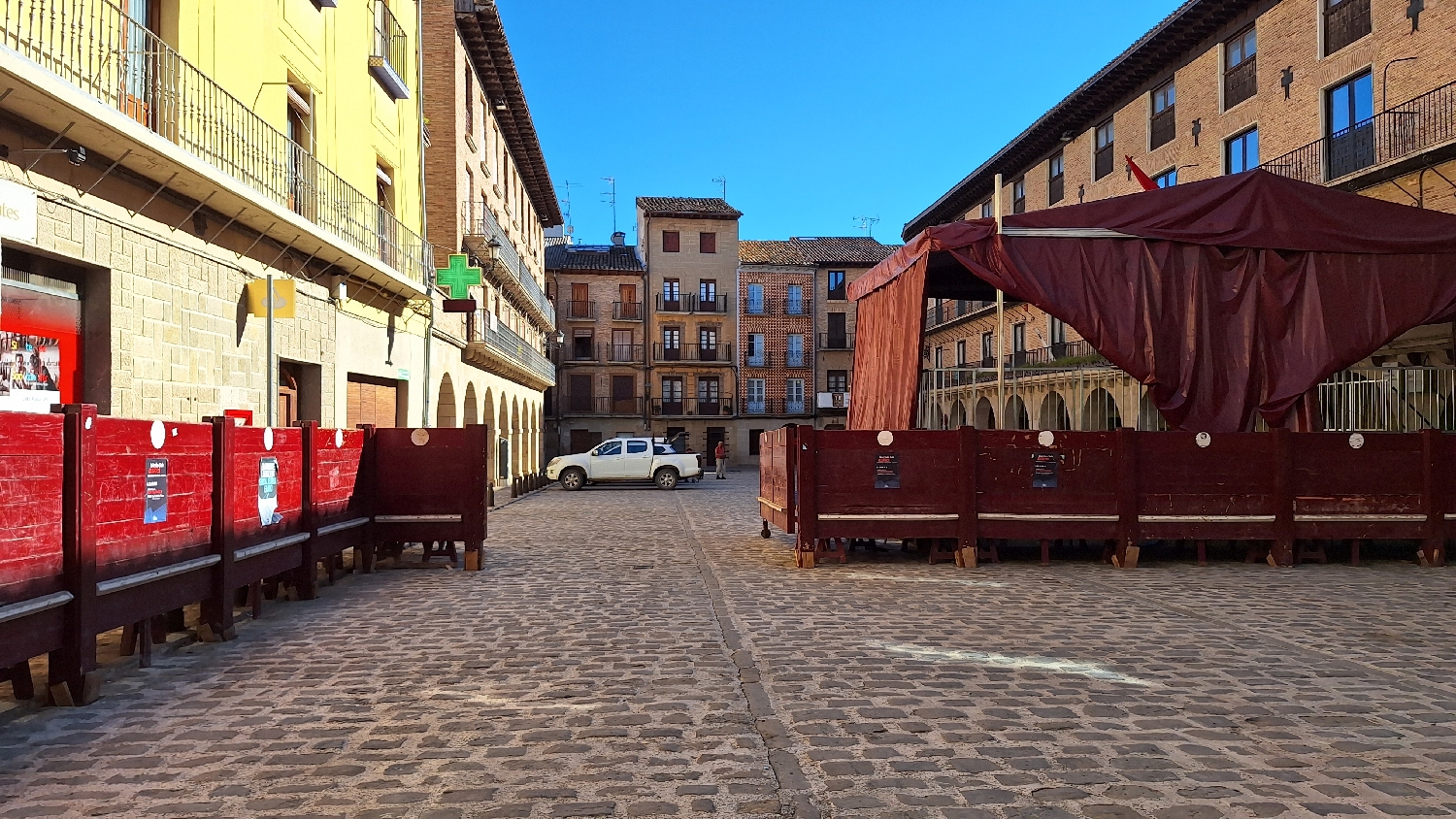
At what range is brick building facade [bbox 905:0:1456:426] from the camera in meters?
17.1

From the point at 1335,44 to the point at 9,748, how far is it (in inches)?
943

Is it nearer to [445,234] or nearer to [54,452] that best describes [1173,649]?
[54,452]

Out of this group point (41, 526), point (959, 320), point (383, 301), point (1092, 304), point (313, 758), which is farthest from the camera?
point (959, 320)

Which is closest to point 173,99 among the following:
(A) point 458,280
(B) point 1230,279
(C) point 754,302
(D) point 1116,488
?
(A) point 458,280

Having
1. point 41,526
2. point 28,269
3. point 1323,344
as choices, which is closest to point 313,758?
point 41,526

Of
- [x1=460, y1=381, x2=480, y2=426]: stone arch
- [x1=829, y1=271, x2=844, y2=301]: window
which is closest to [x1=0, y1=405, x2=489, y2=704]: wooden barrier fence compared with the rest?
[x1=460, y1=381, x2=480, y2=426]: stone arch

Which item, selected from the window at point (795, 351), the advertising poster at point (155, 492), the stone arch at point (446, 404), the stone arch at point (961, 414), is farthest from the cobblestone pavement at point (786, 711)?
the window at point (795, 351)

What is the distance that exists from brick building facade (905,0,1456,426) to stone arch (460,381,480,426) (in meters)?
12.9

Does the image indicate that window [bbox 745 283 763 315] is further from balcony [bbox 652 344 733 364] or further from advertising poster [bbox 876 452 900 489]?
advertising poster [bbox 876 452 900 489]

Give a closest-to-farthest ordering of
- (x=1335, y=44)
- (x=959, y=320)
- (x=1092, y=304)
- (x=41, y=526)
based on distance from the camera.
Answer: (x=41, y=526)
(x=1092, y=304)
(x=1335, y=44)
(x=959, y=320)

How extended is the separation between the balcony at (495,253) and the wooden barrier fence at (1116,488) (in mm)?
14739

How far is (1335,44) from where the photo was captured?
782 inches

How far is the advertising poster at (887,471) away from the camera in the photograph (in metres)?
10.1

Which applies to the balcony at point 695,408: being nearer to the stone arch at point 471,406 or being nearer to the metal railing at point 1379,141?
the stone arch at point 471,406
